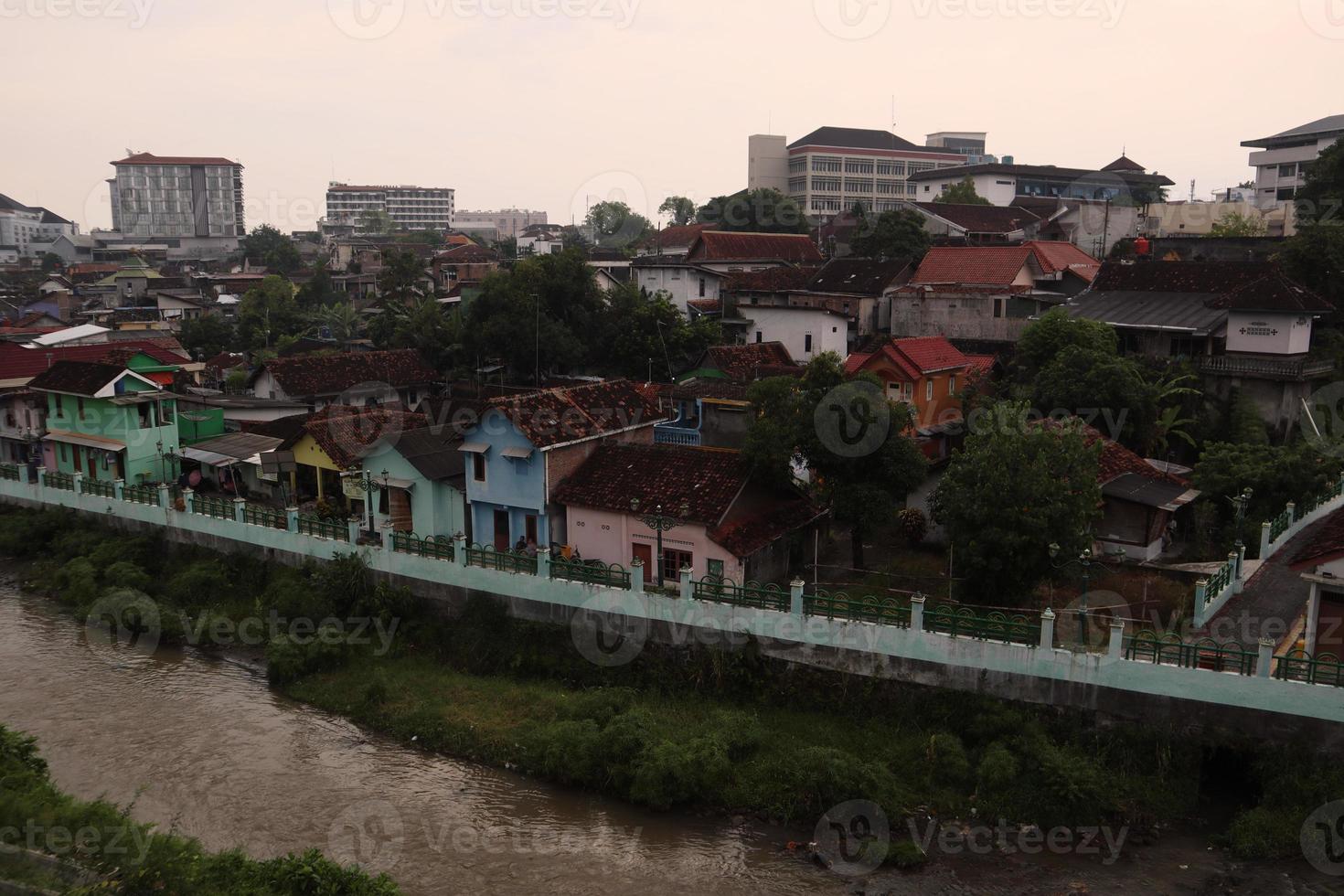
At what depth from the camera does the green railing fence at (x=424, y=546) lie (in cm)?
2159

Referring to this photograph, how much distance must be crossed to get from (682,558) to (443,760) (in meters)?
6.19

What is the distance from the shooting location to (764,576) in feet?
68.9

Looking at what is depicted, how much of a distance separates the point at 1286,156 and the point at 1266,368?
36.4 meters

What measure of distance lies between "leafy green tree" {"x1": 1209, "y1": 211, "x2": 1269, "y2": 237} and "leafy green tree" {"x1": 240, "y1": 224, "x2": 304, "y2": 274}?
66.1m

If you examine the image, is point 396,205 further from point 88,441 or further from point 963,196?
point 88,441

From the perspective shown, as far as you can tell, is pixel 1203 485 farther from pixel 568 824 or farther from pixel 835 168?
pixel 835 168

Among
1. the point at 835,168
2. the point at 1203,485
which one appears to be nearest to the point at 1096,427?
the point at 1203,485

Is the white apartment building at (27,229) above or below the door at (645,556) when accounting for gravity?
above

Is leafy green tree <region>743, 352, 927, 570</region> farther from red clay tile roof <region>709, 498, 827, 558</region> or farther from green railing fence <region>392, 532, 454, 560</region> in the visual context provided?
green railing fence <region>392, 532, 454, 560</region>

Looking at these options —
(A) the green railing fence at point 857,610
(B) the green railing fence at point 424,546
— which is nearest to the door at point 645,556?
(B) the green railing fence at point 424,546

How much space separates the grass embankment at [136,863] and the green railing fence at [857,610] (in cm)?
835

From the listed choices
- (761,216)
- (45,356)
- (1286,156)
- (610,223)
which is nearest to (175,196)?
(610,223)

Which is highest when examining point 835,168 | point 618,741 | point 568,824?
point 835,168

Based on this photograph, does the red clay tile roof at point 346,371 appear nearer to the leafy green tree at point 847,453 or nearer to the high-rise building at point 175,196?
the leafy green tree at point 847,453
